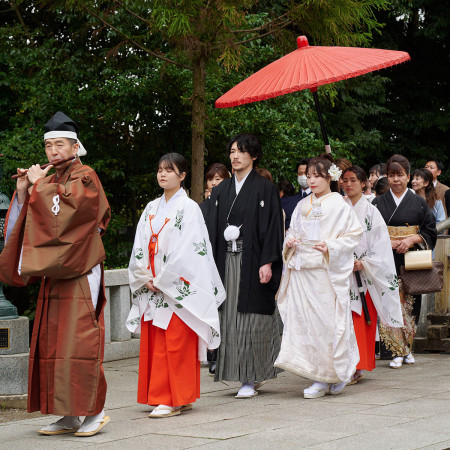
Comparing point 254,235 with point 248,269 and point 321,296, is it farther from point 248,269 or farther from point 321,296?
point 321,296

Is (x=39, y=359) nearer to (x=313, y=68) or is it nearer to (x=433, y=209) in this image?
(x=313, y=68)

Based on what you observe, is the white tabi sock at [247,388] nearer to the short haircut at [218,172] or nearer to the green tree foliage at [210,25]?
the short haircut at [218,172]

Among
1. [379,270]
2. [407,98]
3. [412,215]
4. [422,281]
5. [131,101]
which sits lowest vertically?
[422,281]

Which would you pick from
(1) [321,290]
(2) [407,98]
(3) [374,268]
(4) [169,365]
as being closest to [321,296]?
(1) [321,290]

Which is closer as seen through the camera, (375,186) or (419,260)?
(419,260)

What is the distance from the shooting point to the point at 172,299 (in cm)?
571

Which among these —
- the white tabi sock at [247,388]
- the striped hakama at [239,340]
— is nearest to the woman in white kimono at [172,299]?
the striped hakama at [239,340]

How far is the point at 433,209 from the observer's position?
9773mm

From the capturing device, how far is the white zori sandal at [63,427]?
16.6ft

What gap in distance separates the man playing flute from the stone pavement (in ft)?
0.85

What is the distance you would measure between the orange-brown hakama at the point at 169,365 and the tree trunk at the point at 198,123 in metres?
3.92

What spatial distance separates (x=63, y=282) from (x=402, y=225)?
403 centimetres

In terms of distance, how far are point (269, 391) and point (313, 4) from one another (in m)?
4.57

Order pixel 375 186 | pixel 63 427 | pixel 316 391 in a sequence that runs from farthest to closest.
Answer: pixel 375 186, pixel 316 391, pixel 63 427
